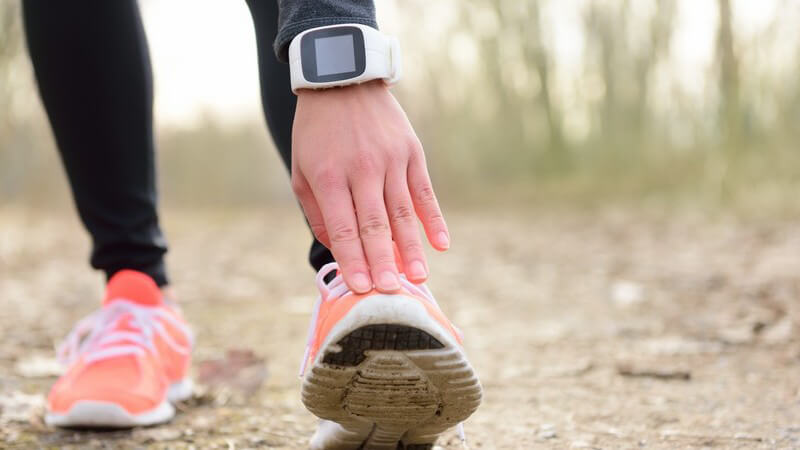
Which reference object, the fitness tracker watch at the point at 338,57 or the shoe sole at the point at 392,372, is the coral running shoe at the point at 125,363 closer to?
the shoe sole at the point at 392,372

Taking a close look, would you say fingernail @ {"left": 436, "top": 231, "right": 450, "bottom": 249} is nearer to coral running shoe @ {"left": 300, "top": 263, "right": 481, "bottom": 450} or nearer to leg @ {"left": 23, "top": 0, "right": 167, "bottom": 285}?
coral running shoe @ {"left": 300, "top": 263, "right": 481, "bottom": 450}

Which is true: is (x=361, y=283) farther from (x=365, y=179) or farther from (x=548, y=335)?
(x=548, y=335)

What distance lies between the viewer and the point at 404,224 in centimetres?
88

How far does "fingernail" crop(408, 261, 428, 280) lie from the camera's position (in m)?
0.89

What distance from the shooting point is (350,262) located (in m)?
0.87

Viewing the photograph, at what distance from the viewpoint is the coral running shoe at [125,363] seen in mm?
1228

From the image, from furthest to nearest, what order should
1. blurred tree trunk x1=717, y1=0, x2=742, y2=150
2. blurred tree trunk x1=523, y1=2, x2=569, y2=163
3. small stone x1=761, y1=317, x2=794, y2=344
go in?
blurred tree trunk x1=523, y1=2, x2=569, y2=163, blurred tree trunk x1=717, y1=0, x2=742, y2=150, small stone x1=761, y1=317, x2=794, y2=344

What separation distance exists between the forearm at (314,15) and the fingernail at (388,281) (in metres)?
0.30

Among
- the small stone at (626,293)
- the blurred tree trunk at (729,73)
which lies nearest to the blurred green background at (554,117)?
the blurred tree trunk at (729,73)

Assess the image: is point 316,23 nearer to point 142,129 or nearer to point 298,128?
point 298,128

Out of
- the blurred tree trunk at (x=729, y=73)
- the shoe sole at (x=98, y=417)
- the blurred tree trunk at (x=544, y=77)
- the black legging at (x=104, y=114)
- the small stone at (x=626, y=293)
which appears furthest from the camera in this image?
the blurred tree trunk at (x=544, y=77)

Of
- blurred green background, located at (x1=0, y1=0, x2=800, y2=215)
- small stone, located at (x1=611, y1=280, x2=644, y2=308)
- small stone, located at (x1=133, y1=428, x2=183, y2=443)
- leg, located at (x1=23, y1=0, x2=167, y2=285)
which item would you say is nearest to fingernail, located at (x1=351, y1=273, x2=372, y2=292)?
small stone, located at (x1=133, y1=428, x2=183, y2=443)

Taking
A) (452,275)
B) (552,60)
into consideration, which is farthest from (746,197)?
(552,60)

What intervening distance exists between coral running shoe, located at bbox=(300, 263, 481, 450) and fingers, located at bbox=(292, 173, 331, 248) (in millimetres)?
70
